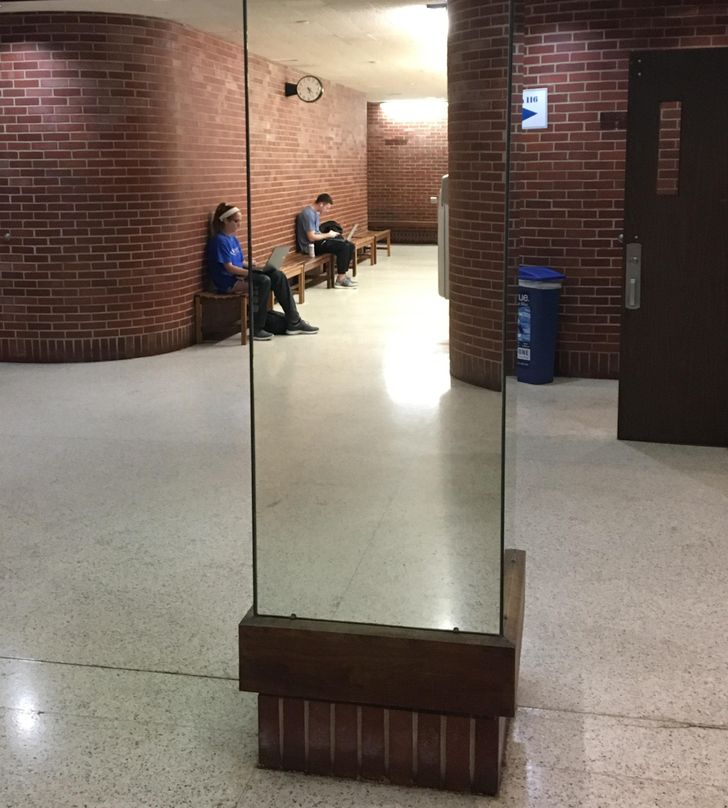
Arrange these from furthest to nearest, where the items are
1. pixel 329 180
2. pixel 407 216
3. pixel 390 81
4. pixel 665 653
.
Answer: pixel 407 216, pixel 329 180, pixel 390 81, pixel 665 653

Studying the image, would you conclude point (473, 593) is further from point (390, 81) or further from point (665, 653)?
point (390, 81)

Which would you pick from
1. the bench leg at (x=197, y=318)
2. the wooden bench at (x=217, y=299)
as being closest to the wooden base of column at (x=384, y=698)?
the wooden bench at (x=217, y=299)

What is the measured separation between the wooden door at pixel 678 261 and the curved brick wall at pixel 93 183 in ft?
14.1

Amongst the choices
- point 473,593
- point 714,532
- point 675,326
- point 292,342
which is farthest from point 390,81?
point 473,593

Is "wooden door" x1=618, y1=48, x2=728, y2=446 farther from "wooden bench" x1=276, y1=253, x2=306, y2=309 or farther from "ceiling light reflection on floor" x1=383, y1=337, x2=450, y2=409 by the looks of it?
"ceiling light reflection on floor" x1=383, y1=337, x2=450, y2=409

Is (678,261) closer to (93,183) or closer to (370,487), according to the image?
(370,487)

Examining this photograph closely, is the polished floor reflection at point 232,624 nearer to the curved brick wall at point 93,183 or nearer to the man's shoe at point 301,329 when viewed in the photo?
the man's shoe at point 301,329

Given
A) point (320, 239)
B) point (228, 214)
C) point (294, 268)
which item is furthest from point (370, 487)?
point (228, 214)

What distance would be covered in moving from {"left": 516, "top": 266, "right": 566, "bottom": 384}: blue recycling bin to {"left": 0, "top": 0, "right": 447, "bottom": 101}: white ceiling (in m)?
1.64

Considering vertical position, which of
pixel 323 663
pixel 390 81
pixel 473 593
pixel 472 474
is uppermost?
pixel 390 81

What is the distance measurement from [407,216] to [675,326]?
11186 mm

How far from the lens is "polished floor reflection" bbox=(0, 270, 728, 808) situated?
2.48 m

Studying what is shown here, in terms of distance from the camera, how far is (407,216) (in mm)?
16344

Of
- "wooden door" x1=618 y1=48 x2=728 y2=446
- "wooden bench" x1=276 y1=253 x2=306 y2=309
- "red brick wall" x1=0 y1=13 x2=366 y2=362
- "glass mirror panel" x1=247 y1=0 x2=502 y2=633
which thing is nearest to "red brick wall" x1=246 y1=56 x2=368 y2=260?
"wooden bench" x1=276 y1=253 x2=306 y2=309
